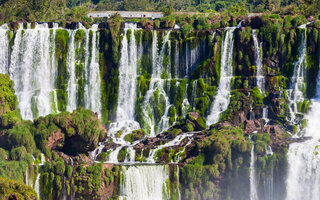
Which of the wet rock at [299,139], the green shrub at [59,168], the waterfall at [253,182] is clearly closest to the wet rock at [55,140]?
the green shrub at [59,168]

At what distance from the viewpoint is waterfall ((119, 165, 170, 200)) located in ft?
213

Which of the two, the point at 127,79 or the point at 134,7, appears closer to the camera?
the point at 127,79

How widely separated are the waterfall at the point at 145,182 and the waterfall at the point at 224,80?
426 inches

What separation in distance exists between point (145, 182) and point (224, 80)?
605 inches

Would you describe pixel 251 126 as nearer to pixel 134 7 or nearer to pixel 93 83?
pixel 93 83

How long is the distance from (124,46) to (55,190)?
19.7 metres

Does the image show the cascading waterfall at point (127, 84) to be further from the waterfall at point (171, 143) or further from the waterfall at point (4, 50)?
the waterfall at point (4, 50)

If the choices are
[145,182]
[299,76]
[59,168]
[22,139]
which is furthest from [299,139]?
[22,139]

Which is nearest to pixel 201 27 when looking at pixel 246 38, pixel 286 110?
pixel 246 38

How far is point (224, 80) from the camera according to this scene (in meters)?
77.1

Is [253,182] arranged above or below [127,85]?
below

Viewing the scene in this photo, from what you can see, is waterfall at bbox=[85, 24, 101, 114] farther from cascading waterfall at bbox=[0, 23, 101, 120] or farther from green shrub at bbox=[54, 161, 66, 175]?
green shrub at bbox=[54, 161, 66, 175]

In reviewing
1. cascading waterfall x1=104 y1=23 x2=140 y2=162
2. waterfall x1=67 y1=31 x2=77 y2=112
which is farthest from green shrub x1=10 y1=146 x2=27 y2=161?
waterfall x1=67 y1=31 x2=77 y2=112

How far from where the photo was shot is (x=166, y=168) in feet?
216
